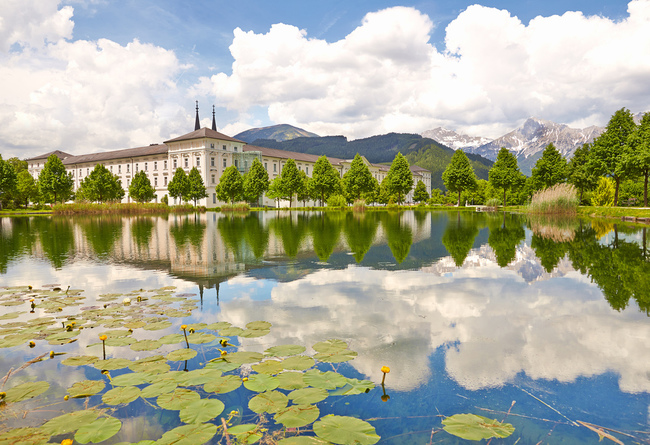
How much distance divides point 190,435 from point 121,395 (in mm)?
1030

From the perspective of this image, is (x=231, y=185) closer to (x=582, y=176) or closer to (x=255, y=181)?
(x=255, y=181)

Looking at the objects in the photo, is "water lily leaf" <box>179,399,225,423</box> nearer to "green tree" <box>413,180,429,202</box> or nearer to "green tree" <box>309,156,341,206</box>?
"green tree" <box>309,156,341,206</box>

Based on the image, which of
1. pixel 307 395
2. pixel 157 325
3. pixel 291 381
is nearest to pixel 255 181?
pixel 157 325

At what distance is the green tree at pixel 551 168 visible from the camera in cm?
5244

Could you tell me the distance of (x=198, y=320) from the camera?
5.47m

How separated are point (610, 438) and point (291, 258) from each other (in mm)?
9073

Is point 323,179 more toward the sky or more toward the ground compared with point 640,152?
more toward the sky

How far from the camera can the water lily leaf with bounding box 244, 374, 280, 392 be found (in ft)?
11.0

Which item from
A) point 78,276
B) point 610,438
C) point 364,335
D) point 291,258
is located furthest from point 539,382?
point 78,276

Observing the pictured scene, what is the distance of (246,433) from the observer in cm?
273

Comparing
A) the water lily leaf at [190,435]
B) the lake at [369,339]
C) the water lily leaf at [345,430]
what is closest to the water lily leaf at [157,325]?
the lake at [369,339]

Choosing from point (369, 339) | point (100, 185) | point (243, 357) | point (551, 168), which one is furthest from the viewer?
point (100, 185)

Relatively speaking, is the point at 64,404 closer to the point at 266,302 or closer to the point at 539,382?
the point at 266,302

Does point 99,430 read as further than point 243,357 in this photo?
No
